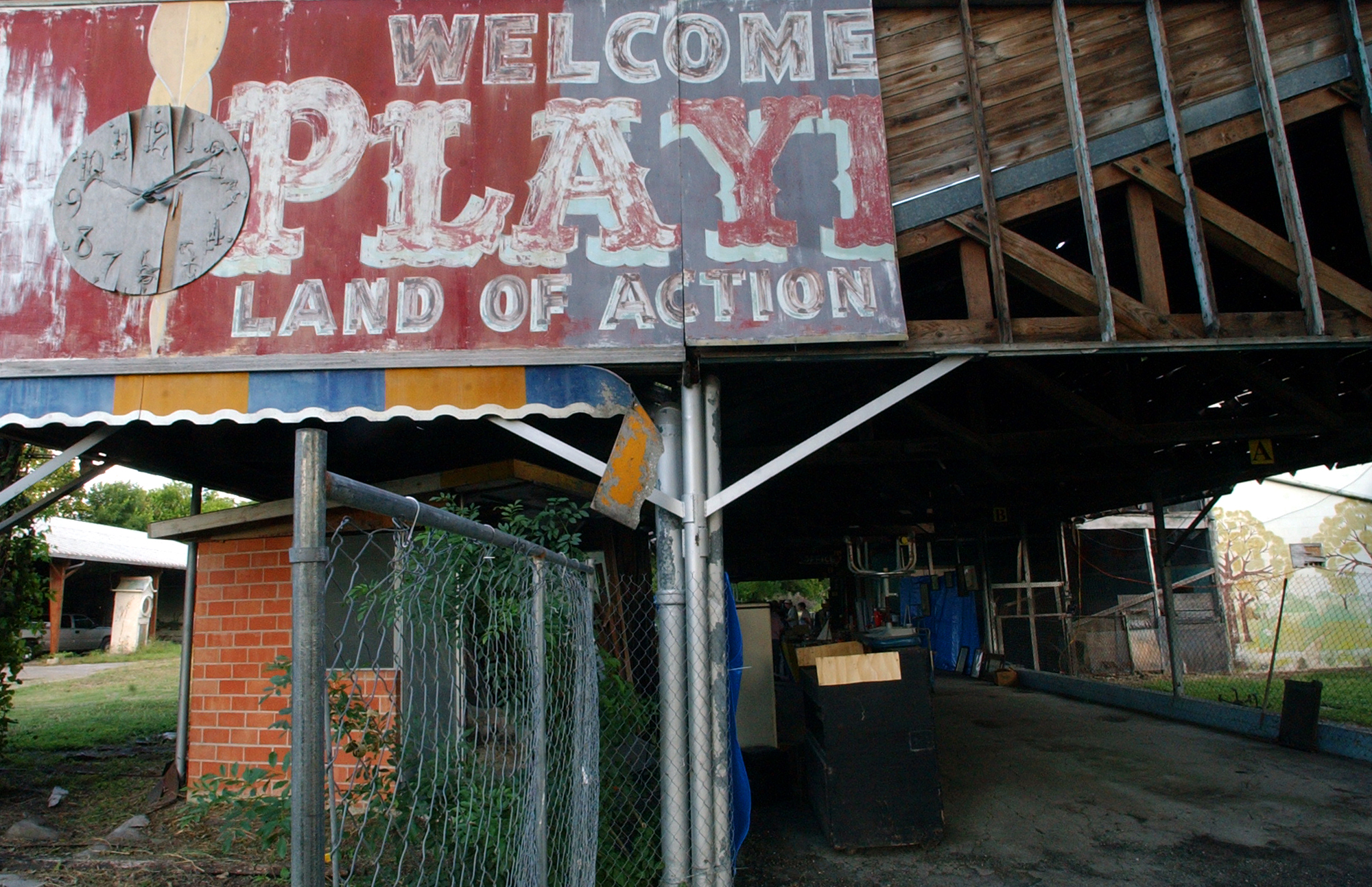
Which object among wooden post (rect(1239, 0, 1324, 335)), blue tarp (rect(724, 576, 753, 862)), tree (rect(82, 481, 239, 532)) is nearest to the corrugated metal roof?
tree (rect(82, 481, 239, 532))

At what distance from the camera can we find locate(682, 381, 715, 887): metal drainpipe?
16.7 feet

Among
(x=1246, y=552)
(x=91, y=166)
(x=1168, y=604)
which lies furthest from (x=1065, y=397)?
(x=1246, y=552)

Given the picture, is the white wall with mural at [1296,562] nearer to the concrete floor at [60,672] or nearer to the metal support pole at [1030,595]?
the metal support pole at [1030,595]

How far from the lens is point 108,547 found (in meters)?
26.8

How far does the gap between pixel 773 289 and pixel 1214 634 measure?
16.3 metres

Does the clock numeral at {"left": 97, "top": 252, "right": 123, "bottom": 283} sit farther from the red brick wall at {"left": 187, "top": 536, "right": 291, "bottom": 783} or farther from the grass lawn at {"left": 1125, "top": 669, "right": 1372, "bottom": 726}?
the grass lawn at {"left": 1125, "top": 669, "right": 1372, "bottom": 726}

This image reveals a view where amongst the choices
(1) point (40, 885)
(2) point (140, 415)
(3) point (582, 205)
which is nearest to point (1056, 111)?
(3) point (582, 205)

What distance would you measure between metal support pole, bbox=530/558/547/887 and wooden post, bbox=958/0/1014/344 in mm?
3748

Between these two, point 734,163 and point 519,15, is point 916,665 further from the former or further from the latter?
point 519,15

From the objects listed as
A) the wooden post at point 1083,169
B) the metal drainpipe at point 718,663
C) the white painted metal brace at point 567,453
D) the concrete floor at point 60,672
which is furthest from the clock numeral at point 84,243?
the concrete floor at point 60,672

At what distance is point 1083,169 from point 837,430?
8.40ft

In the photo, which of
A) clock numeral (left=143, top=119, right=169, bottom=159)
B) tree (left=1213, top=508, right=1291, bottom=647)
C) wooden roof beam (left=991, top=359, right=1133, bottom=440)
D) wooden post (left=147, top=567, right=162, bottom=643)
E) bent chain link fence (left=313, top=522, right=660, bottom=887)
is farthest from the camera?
wooden post (left=147, top=567, right=162, bottom=643)

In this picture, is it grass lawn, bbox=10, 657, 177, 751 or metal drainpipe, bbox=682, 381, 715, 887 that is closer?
metal drainpipe, bbox=682, 381, 715, 887

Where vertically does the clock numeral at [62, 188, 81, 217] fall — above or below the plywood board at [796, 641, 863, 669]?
above
